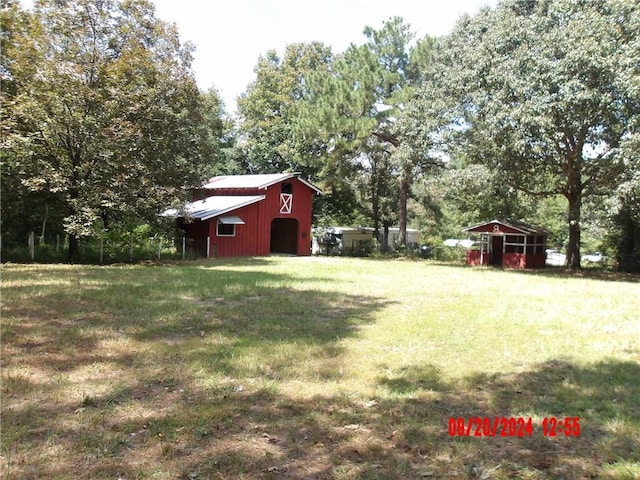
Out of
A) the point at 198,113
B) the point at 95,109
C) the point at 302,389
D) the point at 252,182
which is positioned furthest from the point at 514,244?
the point at 302,389

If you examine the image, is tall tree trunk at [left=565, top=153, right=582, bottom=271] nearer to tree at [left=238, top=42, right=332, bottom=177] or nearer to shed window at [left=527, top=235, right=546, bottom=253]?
shed window at [left=527, top=235, right=546, bottom=253]

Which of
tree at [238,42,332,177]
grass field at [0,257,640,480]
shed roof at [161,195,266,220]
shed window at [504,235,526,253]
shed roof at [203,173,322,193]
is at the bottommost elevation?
grass field at [0,257,640,480]

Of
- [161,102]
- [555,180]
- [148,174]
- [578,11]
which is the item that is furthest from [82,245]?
[555,180]

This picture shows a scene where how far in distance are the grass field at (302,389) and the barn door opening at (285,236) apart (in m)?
21.6

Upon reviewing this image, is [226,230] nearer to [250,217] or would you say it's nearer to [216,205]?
[216,205]

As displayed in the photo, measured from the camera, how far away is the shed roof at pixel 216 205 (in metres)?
23.5

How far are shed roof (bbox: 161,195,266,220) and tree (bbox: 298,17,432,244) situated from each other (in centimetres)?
639

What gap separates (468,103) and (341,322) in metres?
17.8

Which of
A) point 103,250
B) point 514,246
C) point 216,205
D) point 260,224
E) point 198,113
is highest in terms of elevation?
point 198,113

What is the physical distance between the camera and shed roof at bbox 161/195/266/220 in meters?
23.5

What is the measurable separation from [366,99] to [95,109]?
622 inches

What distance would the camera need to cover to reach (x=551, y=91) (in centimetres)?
1739

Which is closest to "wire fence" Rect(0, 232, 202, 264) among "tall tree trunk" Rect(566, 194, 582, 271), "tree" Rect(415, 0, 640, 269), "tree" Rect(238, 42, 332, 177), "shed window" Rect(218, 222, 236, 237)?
"shed window" Rect(218, 222, 236, 237)

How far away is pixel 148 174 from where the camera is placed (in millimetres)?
18672
